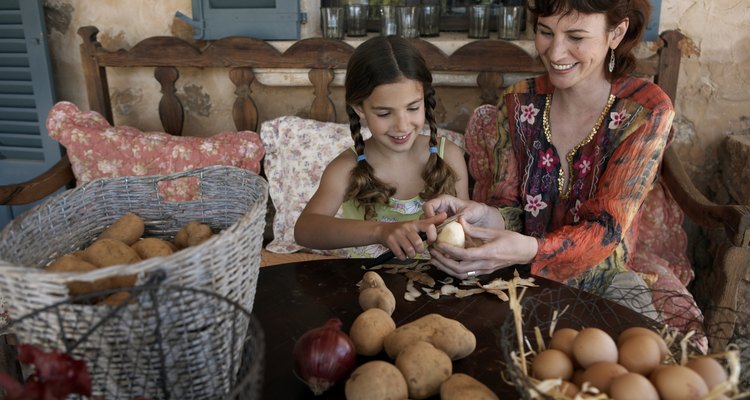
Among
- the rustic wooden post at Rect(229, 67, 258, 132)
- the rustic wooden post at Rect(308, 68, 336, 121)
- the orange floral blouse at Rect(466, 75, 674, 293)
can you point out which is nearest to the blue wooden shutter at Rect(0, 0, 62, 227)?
the rustic wooden post at Rect(229, 67, 258, 132)

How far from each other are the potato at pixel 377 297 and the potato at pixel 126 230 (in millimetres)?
412

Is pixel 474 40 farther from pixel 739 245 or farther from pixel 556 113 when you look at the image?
pixel 739 245

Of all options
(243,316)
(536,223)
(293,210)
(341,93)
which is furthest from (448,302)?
(341,93)

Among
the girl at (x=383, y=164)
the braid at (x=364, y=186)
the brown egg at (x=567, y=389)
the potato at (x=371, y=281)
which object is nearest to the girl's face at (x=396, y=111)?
the girl at (x=383, y=164)

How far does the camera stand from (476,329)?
1101mm

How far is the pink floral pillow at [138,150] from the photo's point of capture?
2.28 meters

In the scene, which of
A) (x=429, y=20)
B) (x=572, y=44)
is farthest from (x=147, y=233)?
(x=429, y=20)

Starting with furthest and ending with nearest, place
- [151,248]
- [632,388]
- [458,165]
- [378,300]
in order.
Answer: [458,165] → [378,300] → [151,248] → [632,388]

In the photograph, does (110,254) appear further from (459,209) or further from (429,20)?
(429,20)

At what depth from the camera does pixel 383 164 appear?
69.7 inches

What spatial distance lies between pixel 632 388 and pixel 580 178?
1.09m

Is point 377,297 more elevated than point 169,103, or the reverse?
point 169,103

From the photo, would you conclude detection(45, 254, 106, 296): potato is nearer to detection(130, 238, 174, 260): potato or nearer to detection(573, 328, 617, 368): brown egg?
detection(130, 238, 174, 260): potato

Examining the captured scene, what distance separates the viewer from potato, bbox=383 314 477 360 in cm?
96
